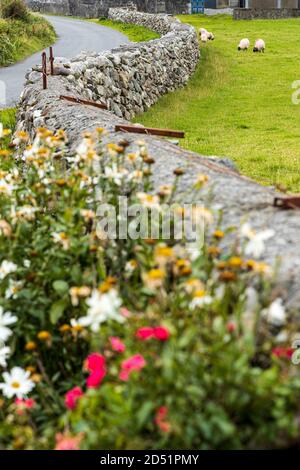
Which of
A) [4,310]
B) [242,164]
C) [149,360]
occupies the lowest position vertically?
[242,164]

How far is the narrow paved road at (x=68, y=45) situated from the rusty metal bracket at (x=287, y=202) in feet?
37.0

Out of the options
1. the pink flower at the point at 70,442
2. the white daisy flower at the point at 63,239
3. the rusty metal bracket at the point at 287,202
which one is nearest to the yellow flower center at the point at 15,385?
the pink flower at the point at 70,442

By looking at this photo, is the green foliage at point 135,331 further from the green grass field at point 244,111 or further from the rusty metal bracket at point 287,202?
the green grass field at point 244,111

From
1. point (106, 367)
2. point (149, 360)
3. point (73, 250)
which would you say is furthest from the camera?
point (73, 250)

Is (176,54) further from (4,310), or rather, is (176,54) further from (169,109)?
(4,310)

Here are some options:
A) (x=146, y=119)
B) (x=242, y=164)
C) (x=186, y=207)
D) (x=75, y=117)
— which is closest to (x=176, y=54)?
(x=146, y=119)

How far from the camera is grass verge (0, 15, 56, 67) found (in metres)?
21.8

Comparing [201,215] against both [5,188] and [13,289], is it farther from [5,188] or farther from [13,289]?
[5,188]

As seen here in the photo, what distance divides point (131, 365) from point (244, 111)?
1410 cm

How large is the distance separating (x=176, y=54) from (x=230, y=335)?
17.5m

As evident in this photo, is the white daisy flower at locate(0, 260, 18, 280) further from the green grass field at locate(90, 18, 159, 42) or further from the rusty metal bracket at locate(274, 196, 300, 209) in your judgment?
the green grass field at locate(90, 18, 159, 42)

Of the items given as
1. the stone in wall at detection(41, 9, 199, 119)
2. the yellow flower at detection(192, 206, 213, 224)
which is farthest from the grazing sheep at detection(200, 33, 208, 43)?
the yellow flower at detection(192, 206, 213, 224)

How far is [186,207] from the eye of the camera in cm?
395

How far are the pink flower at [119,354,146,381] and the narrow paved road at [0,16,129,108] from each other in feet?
41.0
